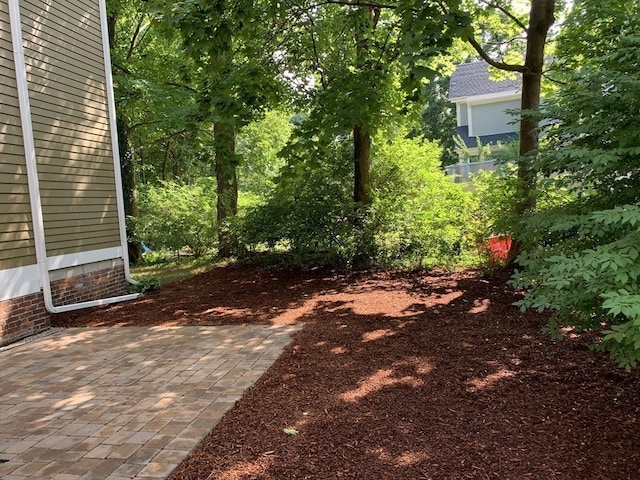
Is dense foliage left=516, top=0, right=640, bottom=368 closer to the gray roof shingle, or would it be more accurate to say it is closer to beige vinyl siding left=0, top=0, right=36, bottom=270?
beige vinyl siding left=0, top=0, right=36, bottom=270

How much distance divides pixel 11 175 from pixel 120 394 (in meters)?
3.48

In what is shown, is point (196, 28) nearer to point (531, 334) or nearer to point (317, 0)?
point (317, 0)

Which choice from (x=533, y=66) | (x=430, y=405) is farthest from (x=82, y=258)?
(x=533, y=66)

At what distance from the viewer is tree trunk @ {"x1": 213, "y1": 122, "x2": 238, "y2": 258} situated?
714cm

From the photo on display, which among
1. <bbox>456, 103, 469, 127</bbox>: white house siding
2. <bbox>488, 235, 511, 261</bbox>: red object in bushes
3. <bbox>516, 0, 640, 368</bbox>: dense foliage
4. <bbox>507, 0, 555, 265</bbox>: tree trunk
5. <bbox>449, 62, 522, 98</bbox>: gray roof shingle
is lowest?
<bbox>488, 235, 511, 261</bbox>: red object in bushes

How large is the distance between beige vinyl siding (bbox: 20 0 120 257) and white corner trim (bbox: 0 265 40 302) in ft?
2.02

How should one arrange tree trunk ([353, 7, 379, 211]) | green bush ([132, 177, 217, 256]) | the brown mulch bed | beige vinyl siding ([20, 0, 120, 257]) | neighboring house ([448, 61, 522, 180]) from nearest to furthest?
the brown mulch bed < beige vinyl siding ([20, 0, 120, 257]) < tree trunk ([353, 7, 379, 211]) < green bush ([132, 177, 217, 256]) < neighboring house ([448, 61, 522, 180])

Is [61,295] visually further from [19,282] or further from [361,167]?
[361,167]

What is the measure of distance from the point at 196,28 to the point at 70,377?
13.1 feet

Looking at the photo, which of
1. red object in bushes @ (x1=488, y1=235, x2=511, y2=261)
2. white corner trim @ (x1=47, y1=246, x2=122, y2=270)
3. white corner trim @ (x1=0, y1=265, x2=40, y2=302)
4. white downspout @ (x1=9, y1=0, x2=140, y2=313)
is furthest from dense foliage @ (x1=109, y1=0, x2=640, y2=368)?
white corner trim @ (x1=0, y1=265, x2=40, y2=302)

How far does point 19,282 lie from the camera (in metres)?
5.81

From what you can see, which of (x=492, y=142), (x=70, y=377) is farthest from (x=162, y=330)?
(x=492, y=142)

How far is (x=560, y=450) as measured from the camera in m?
2.72

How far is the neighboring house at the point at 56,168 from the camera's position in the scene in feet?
18.9
